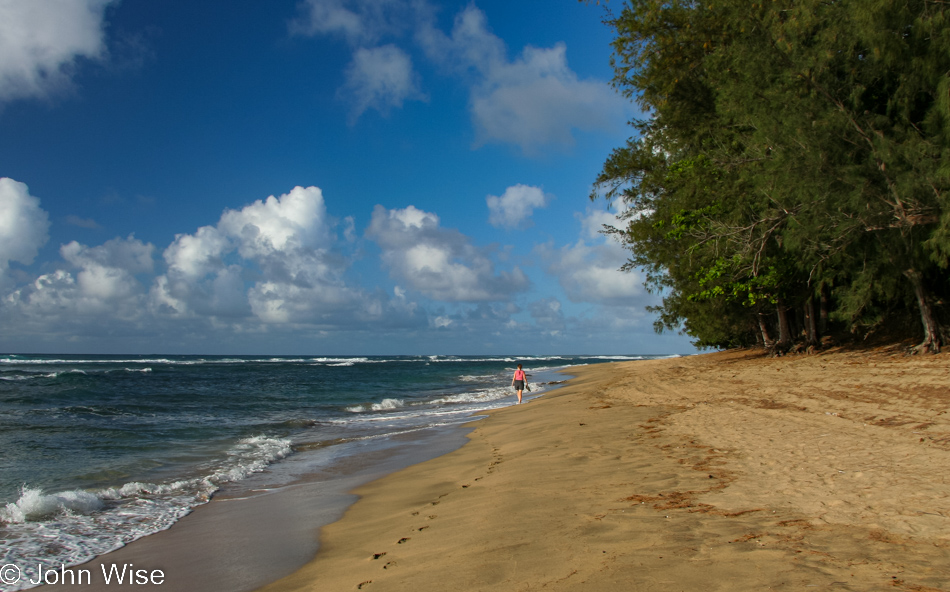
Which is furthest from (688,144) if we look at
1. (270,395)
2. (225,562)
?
(270,395)

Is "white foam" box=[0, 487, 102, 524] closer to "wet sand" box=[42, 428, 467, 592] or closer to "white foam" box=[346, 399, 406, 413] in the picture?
"wet sand" box=[42, 428, 467, 592]

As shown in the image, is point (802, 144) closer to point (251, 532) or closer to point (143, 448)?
point (251, 532)

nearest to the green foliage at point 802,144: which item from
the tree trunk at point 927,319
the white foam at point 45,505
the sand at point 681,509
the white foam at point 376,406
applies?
the tree trunk at point 927,319

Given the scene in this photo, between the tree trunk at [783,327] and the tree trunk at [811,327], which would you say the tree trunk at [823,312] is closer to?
the tree trunk at [811,327]

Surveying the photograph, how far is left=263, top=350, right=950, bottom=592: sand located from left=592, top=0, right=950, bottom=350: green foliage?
17.3ft

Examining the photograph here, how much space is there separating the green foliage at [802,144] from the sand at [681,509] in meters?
5.26

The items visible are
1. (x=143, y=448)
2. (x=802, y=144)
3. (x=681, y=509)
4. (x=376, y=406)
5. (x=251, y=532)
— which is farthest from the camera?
(x=376, y=406)

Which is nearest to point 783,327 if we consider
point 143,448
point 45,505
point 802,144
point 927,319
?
point 927,319

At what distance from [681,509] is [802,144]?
1283 cm

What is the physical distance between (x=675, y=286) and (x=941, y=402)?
15.6m

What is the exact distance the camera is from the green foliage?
12133 mm

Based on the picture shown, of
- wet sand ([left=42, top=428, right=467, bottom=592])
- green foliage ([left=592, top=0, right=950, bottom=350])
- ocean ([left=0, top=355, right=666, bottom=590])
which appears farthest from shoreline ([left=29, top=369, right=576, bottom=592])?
green foliage ([left=592, top=0, right=950, bottom=350])

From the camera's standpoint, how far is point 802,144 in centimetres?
1388

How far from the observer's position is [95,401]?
24.1 m
